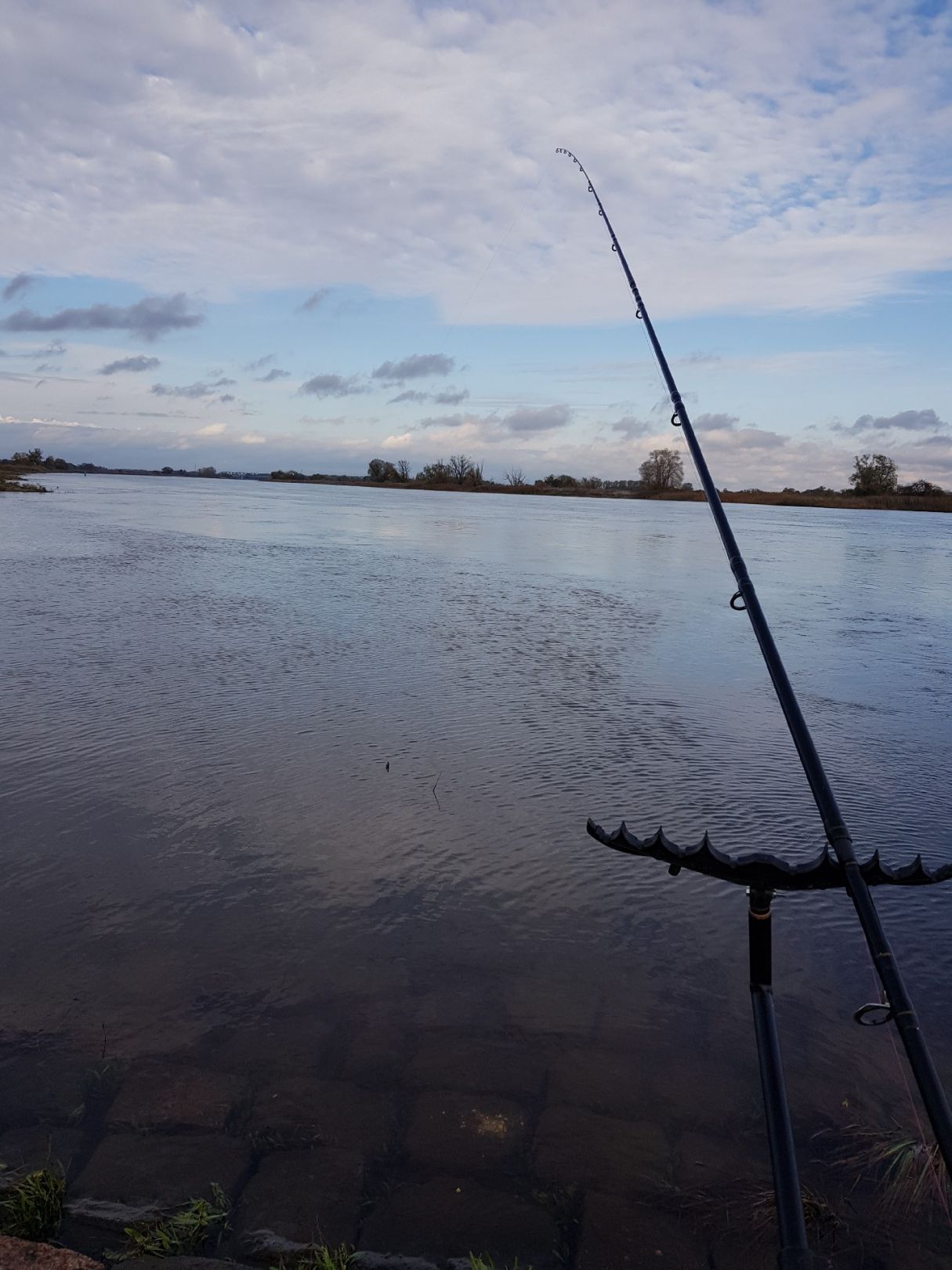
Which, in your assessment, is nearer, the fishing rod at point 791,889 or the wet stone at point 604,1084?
the fishing rod at point 791,889

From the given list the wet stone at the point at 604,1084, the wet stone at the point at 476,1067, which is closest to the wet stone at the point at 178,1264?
the wet stone at the point at 476,1067

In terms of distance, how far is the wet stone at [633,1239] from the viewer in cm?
321

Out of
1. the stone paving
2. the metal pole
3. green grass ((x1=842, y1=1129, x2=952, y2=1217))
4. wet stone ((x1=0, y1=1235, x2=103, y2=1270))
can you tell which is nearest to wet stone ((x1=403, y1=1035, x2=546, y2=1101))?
the stone paving

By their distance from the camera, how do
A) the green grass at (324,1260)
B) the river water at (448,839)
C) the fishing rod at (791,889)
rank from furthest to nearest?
the river water at (448,839) < the green grass at (324,1260) < the fishing rod at (791,889)

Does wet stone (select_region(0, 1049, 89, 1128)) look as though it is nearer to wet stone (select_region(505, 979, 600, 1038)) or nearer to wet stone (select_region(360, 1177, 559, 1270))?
wet stone (select_region(360, 1177, 559, 1270))

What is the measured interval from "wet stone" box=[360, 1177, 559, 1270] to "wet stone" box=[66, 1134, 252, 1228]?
592 millimetres

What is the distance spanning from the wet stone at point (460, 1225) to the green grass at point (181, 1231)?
1.72 feet

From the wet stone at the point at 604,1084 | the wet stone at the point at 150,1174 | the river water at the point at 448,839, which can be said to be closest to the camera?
the wet stone at the point at 150,1174

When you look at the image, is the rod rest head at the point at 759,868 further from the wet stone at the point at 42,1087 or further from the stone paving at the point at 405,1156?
the wet stone at the point at 42,1087

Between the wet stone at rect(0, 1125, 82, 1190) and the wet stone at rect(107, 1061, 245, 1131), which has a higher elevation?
the wet stone at rect(107, 1061, 245, 1131)

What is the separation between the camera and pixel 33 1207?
3.26 metres

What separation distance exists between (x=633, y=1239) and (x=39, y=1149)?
226 centimetres

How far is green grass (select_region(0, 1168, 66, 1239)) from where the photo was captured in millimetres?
3213

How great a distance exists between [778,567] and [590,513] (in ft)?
124
